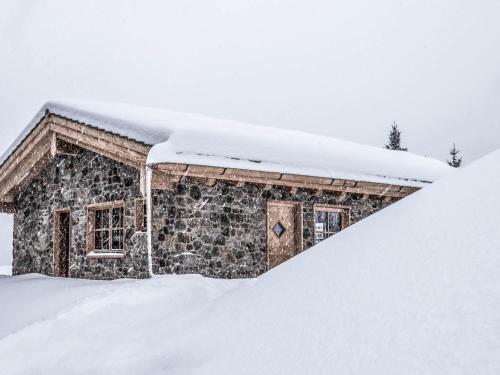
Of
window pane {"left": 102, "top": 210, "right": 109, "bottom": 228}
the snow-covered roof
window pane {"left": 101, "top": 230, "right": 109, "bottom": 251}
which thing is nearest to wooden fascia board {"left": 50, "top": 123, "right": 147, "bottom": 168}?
the snow-covered roof

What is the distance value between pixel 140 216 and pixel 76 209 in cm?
276

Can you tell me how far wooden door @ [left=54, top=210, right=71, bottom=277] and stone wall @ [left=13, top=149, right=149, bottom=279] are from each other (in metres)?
0.15

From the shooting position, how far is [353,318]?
8.89ft

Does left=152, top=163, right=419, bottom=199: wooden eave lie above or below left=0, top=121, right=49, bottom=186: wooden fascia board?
below

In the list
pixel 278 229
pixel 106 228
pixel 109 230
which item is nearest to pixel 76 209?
pixel 106 228

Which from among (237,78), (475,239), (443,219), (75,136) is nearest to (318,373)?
(475,239)

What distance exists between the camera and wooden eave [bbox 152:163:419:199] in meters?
7.68

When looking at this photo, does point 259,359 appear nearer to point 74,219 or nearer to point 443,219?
point 443,219

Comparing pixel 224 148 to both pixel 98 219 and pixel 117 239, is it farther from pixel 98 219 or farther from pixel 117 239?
pixel 98 219

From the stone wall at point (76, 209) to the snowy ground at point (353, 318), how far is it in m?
3.63

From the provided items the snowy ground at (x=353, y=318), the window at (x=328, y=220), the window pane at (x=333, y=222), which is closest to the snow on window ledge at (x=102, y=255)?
the snowy ground at (x=353, y=318)

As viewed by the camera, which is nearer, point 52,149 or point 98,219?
point 98,219

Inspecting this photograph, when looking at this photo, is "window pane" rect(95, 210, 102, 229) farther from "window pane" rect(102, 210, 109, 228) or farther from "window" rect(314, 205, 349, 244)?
"window" rect(314, 205, 349, 244)

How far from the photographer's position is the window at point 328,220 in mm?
10406
